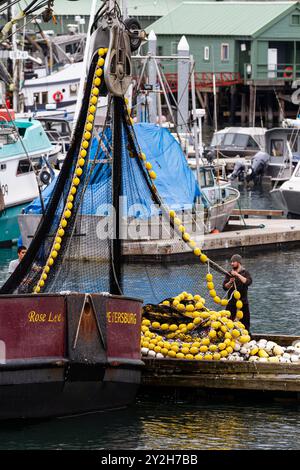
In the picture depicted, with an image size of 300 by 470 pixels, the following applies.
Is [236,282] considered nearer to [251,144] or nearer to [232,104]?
[251,144]

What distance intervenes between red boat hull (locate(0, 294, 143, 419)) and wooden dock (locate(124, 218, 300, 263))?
1244cm

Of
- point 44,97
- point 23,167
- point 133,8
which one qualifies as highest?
point 133,8

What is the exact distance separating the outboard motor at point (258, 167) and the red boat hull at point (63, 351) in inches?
1531

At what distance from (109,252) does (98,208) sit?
97 cm

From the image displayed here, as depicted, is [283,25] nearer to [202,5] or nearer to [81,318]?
[202,5]

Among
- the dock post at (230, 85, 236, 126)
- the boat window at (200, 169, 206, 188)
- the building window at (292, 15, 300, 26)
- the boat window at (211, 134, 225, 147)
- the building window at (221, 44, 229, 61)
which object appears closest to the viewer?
the boat window at (200, 169, 206, 188)

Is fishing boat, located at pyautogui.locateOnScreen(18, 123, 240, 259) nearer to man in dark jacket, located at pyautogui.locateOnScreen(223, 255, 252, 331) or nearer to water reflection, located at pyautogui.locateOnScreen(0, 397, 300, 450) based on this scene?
man in dark jacket, located at pyautogui.locateOnScreen(223, 255, 252, 331)

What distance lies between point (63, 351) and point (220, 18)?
7233 cm

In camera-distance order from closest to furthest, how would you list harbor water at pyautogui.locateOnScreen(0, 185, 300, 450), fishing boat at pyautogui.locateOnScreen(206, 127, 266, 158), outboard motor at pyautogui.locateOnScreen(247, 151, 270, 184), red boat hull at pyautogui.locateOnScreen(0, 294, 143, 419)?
red boat hull at pyautogui.locateOnScreen(0, 294, 143, 419)
harbor water at pyautogui.locateOnScreen(0, 185, 300, 450)
outboard motor at pyautogui.locateOnScreen(247, 151, 270, 184)
fishing boat at pyautogui.locateOnScreen(206, 127, 266, 158)

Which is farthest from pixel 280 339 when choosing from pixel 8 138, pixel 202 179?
pixel 8 138

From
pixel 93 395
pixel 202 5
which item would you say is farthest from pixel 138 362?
pixel 202 5

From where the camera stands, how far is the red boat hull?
58.5ft

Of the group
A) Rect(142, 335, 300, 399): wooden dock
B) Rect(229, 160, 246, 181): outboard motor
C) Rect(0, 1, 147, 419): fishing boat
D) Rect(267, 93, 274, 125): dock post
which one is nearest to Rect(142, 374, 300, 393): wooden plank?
Rect(142, 335, 300, 399): wooden dock

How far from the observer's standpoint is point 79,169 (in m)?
19.8
